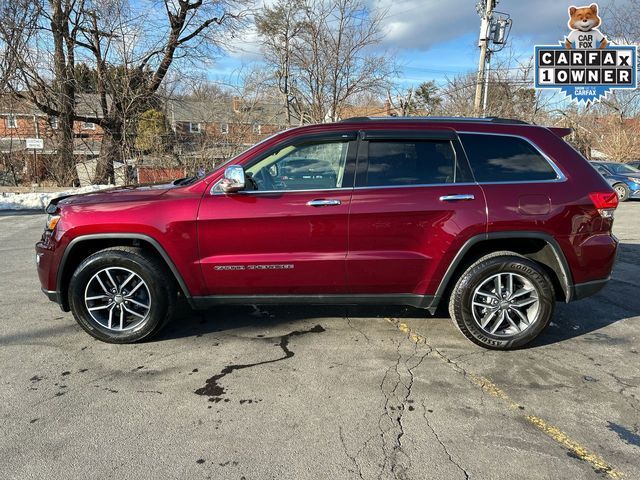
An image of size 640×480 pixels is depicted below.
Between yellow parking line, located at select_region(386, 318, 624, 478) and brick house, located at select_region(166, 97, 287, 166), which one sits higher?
brick house, located at select_region(166, 97, 287, 166)

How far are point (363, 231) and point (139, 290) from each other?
6.60 feet

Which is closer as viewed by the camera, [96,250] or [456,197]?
[456,197]

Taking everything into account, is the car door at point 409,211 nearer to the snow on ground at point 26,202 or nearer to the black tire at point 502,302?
the black tire at point 502,302

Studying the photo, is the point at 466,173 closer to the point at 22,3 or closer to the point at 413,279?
the point at 413,279

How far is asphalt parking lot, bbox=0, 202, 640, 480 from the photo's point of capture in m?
2.48

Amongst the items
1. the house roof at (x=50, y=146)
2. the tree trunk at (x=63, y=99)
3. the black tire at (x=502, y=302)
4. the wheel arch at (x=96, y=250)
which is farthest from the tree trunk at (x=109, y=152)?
the black tire at (x=502, y=302)

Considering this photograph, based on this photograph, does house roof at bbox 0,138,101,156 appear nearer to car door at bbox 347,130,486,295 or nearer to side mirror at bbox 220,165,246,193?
side mirror at bbox 220,165,246,193

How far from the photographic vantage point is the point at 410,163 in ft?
12.6

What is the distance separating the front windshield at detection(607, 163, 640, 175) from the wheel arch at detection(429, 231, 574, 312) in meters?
16.5

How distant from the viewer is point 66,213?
3.85m

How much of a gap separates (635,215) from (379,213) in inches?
467

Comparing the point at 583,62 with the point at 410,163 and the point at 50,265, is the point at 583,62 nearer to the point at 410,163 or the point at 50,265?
the point at 410,163

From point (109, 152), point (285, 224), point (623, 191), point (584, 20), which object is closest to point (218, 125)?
point (109, 152)

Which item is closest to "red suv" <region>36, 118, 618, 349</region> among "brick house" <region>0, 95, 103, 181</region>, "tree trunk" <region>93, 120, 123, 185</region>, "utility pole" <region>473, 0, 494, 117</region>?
"utility pole" <region>473, 0, 494, 117</region>
